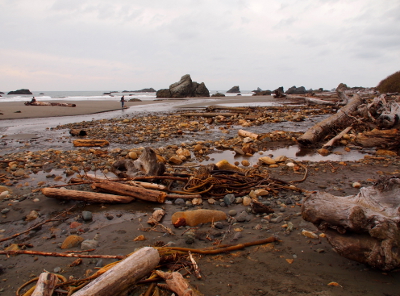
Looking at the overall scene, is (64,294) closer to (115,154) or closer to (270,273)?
(270,273)

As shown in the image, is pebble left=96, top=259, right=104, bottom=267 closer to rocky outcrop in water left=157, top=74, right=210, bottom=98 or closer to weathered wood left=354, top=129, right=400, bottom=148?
weathered wood left=354, top=129, right=400, bottom=148

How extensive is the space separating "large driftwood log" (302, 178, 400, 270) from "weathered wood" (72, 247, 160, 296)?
1.40 meters

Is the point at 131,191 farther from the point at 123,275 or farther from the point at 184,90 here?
the point at 184,90

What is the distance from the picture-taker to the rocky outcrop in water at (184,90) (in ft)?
146

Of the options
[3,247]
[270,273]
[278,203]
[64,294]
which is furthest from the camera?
[278,203]

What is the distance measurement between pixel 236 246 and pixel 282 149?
5189 mm

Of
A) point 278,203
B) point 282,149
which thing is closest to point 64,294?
point 278,203

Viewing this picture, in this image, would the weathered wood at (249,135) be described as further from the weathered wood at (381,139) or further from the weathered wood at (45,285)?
the weathered wood at (45,285)

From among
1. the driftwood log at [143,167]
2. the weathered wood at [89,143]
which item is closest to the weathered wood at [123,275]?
the driftwood log at [143,167]

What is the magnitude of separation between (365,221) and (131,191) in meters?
2.90

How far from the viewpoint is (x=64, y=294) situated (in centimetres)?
181

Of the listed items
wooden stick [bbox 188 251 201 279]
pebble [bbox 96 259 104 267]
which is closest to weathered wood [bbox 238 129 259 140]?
wooden stick [bbox 188 251 201 279]

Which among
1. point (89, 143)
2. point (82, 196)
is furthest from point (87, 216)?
point (89, 143)

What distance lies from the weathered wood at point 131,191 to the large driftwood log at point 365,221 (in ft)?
6.81
